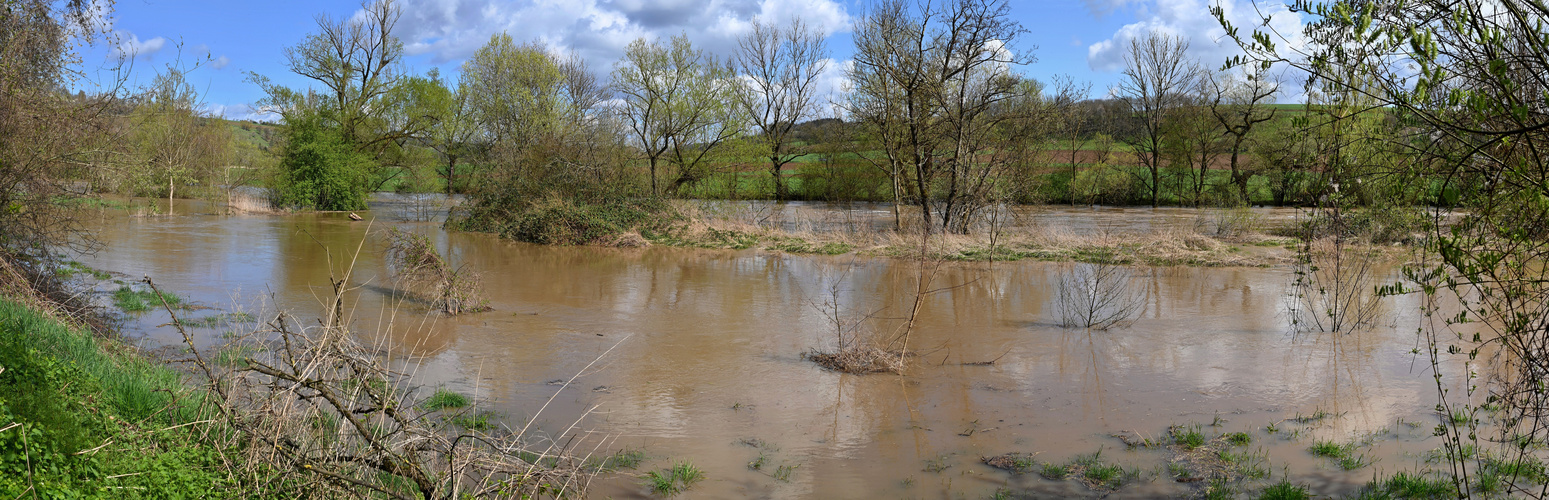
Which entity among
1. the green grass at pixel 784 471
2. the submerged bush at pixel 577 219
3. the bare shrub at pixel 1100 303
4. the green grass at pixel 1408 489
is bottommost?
the green grass at pixel 784 471

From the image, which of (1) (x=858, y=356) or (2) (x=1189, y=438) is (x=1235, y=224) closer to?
(1) (x=858, y=356)

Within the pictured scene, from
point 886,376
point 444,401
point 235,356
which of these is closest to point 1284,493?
point 886,376

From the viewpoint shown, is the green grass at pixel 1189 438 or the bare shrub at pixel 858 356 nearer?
the green grass at pixel 1189 438

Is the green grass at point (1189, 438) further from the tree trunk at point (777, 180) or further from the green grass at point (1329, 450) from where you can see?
the tree trunk at point (777, 180)

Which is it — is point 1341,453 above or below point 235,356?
below

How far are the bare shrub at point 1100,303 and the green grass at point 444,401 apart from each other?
7966mm

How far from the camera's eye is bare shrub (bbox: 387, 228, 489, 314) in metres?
12.3

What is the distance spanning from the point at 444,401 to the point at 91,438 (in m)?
3.47

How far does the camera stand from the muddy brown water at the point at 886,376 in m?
6.74

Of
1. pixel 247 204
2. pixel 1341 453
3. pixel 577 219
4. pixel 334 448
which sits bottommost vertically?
pixel 1341 453

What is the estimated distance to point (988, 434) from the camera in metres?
7.41

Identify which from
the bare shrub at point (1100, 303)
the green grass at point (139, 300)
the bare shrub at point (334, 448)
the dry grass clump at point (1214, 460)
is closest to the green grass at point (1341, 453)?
the dry grass clump at point (1214, 460)

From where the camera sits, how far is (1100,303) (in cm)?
1264

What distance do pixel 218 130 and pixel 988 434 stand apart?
4419 centimetres
